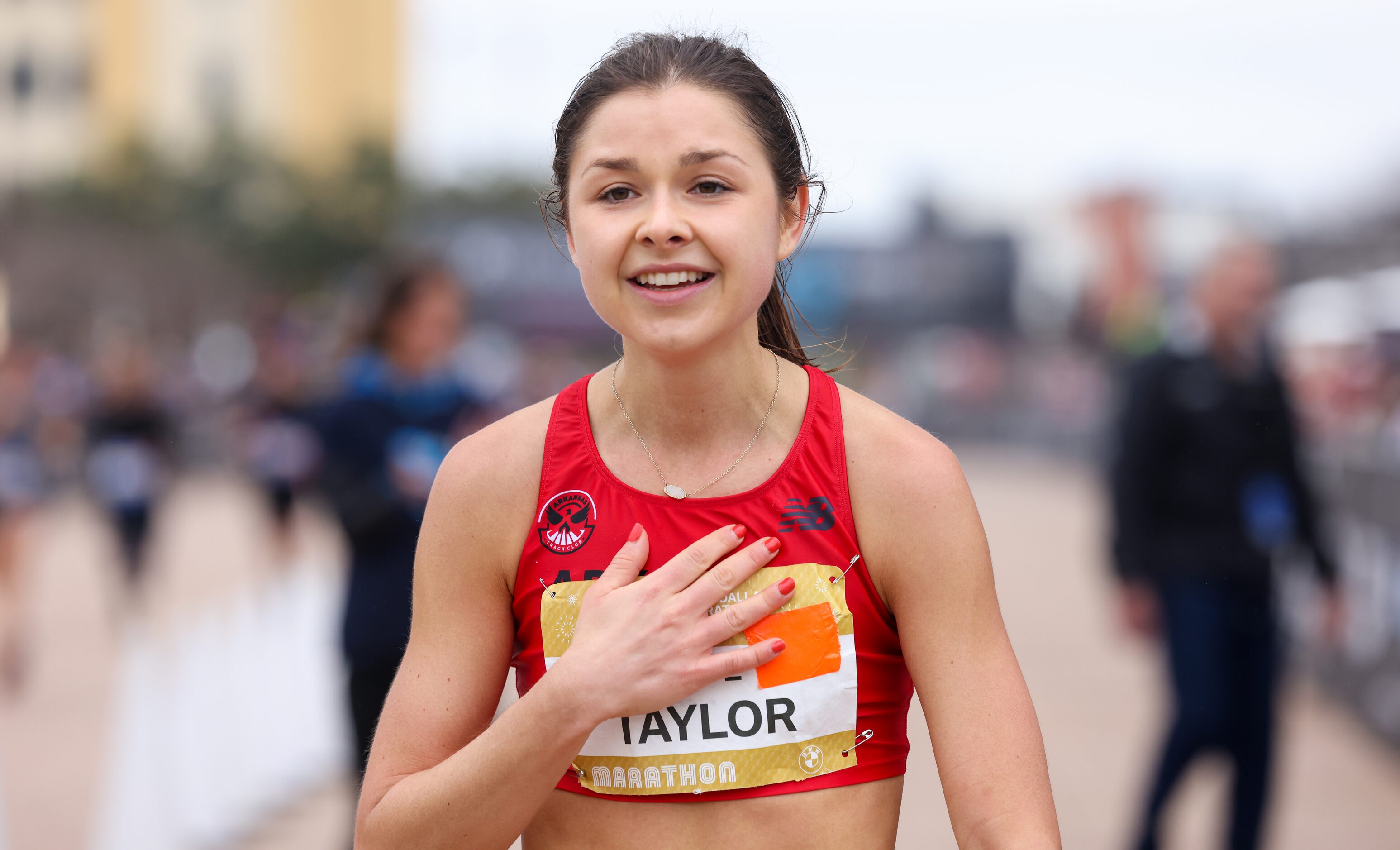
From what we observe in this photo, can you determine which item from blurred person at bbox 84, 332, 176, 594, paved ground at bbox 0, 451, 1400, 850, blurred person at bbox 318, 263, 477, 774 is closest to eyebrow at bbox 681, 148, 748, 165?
paved ground at bbox 0, 451, 1400, 850

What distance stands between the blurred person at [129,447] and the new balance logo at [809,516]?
30.3ft

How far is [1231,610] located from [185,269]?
3596 centimetres

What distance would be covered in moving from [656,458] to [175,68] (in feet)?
195

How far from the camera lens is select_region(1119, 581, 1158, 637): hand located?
15.0 ft

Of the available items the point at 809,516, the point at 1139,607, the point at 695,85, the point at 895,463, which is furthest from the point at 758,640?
the point at 1139,607

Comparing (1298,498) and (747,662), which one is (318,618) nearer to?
(1298,498)

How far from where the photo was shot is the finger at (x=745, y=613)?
5.36 ft

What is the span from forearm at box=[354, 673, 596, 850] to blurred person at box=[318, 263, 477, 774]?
103 inches

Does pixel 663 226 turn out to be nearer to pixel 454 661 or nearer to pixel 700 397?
pixel 700 397

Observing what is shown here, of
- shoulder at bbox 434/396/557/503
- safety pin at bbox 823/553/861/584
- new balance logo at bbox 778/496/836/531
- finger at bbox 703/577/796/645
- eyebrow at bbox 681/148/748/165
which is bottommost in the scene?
finger at bbox 703/577/796/645

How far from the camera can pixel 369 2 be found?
56.4 meters

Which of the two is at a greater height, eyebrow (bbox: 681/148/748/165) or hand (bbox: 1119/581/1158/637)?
eyebrow (bbox: 681/148/748/165)

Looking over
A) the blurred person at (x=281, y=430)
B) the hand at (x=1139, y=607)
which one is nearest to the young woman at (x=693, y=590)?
the hand at (x=1139, y=607)

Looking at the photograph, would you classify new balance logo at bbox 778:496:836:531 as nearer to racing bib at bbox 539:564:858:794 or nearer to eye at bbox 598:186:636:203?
racing bib at bbox 539:564:858:794
